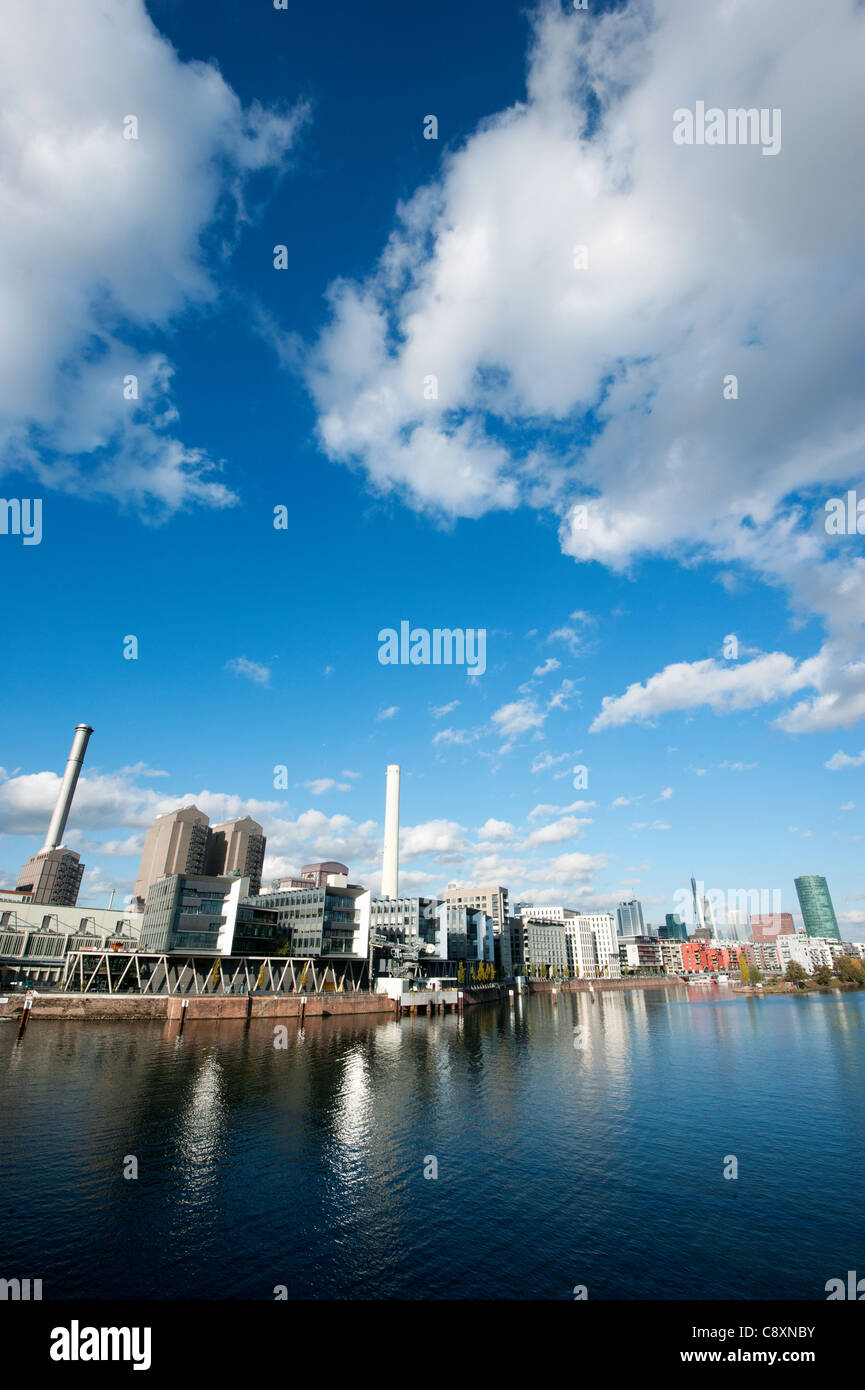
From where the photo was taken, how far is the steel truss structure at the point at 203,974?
118m

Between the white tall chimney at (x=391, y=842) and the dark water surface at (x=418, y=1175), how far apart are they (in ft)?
372

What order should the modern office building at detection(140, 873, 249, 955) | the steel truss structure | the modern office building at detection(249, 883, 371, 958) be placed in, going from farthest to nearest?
the modern office building at detection(249, 883, 371, 958)
the modern office building at detection(140, 873, 249, 955)
the steel truss structure

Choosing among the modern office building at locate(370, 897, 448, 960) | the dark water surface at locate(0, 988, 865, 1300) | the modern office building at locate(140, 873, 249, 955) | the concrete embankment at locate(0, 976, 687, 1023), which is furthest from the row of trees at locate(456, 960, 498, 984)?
the dark water surface at locate(0, 988, 865, 1300)

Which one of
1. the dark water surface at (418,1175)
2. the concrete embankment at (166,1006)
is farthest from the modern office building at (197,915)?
the dark water surface at (418,1175)

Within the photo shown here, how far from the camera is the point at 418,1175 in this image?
3703 centimetres

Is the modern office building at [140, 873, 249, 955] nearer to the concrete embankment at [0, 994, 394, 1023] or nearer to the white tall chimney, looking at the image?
the concrete embankment at [0, 994, 394, 1023]

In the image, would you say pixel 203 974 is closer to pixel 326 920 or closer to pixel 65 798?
pixel 326 920

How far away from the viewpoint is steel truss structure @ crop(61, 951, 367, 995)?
117713 millimetres

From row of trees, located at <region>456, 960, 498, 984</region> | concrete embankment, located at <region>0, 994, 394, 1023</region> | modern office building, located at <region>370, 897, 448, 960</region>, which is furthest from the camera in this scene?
row of trees, located at <region>456, 960, 498, 984</region>

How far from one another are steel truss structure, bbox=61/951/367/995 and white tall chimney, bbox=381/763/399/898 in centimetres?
4979

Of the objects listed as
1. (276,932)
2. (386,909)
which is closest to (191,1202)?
(276,932)

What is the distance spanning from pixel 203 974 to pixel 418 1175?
103 meters
